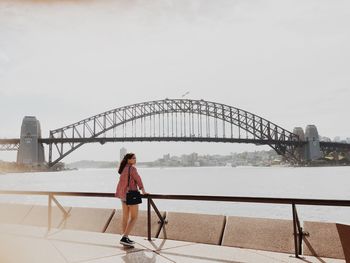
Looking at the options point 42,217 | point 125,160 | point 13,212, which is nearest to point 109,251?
point 125,160

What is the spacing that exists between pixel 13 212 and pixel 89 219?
223 cm

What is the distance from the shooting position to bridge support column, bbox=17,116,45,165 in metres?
82.8

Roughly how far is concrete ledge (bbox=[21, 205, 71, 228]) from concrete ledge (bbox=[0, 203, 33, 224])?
0.18m

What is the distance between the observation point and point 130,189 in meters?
5.88

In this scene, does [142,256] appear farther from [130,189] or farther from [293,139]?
[293,139]

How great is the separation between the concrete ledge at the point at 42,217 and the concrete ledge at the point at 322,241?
4777 mm

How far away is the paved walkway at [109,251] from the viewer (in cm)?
512

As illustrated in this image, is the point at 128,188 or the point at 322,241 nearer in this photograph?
the point at 322,241

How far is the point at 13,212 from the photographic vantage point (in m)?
8.73

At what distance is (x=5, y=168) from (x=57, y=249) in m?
95.4

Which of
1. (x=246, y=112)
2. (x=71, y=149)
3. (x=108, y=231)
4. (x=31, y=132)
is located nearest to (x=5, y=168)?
(x=31, y=132)

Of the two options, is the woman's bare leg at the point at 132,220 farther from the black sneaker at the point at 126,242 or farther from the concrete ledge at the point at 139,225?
the concrete ledge at the point at 139,225

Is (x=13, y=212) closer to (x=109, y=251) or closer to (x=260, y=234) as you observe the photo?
(x=109, y=251)

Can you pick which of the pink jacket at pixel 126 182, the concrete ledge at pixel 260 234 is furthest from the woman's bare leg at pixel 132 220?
the concrete ledge at pixel 260 234
